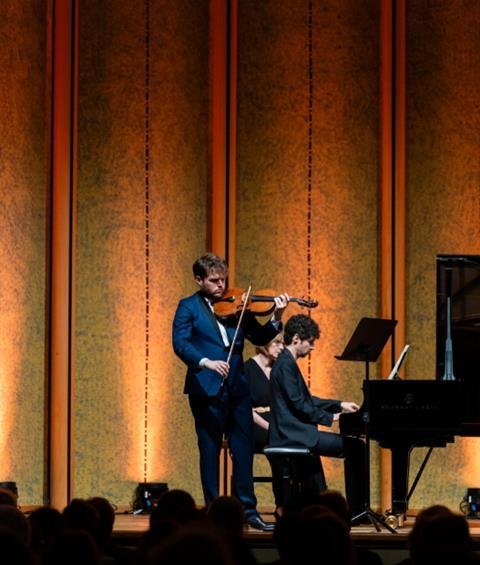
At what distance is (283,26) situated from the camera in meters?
8.15

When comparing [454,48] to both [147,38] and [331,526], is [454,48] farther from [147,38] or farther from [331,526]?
[331,526]

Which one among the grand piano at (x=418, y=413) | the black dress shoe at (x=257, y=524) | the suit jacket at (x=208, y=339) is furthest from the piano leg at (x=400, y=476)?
the suit jacket at (x=208, y=339)

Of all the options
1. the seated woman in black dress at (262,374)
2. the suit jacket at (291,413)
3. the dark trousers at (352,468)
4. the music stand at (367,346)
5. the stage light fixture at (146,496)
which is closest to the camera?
the music stand at (367,346)

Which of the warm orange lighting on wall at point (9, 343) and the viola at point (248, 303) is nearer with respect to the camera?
the viola at point (248, 303)

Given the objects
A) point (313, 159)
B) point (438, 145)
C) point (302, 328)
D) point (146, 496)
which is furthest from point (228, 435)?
point (438, 145)

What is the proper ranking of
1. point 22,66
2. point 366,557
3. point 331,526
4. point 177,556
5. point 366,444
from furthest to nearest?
point 22,66 < point 366,444 < point 366,557 < point 331,526 < point 177,556

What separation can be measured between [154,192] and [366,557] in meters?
4.74

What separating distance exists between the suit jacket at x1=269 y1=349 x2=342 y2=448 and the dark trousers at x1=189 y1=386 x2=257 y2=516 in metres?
0.18

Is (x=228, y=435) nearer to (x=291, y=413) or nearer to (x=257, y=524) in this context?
(x=291, y=413)

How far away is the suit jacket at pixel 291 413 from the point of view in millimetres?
6285

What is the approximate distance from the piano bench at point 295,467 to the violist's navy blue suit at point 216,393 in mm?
178

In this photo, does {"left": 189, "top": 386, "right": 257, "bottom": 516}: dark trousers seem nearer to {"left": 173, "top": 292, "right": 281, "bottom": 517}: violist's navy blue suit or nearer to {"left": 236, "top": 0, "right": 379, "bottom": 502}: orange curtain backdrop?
{"left": 173, "top": 292, "right": 281, "bottom": 517}: violist's navy blue suit

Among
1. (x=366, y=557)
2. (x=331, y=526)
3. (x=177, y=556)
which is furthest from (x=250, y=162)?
(x=177, y=556)

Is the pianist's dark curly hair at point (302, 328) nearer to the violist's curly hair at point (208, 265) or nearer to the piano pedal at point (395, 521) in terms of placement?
the violist's curly hair at point (208, 265)
